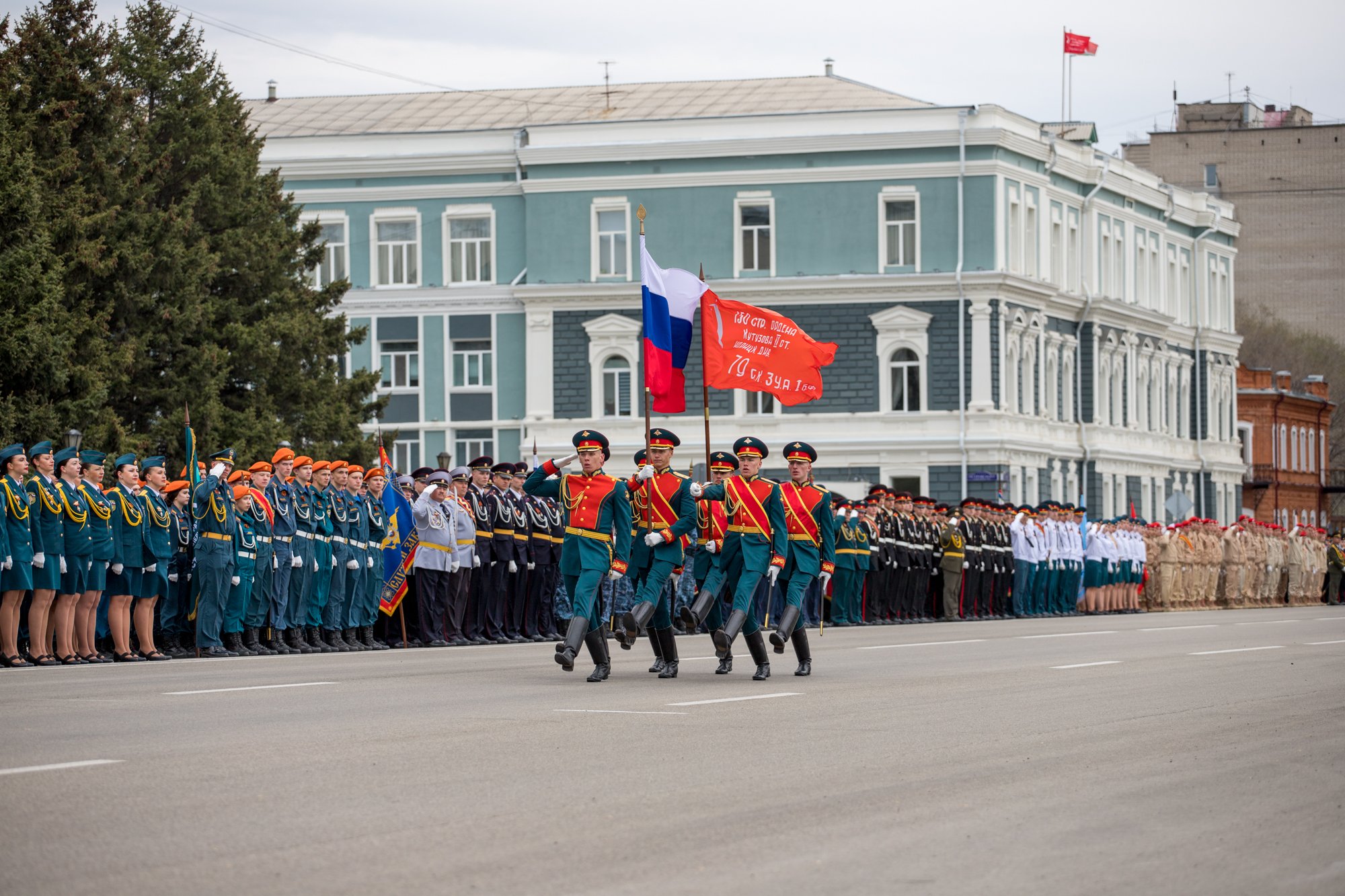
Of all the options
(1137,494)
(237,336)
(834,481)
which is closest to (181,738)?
(237,336)

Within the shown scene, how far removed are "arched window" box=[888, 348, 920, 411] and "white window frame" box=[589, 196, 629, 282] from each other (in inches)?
280

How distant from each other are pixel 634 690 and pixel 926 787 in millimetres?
5507

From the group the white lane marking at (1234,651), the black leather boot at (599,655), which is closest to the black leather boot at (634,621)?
the black leather boot at (599,655)

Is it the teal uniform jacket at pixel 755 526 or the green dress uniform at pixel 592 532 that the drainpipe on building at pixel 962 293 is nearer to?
the teal uniform jacket at pixel 755 526

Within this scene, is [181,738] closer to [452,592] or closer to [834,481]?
[452,592]

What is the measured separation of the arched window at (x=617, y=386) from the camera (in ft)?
182

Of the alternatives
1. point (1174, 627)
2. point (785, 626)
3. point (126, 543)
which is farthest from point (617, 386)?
point (785, 626)

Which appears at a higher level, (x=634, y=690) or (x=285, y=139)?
(x=285, y=139)

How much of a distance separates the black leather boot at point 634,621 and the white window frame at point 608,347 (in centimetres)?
3879

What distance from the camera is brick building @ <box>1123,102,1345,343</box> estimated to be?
91.8 metres

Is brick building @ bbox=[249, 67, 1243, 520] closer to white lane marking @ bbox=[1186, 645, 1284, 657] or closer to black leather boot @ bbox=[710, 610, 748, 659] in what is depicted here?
white lane marking @ bbox=[1186, 645, 1284, 657]

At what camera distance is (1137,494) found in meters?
62.8

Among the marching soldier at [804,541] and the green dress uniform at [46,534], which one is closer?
the marching soldier at [804,541]

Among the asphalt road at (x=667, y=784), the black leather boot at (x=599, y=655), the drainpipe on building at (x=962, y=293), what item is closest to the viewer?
the asphalt road at (x=667, y=784)
